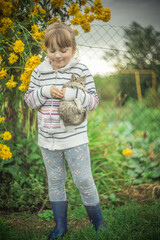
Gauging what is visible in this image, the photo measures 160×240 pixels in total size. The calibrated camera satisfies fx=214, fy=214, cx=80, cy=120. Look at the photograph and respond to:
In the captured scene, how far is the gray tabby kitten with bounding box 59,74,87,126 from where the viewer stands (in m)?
1.37

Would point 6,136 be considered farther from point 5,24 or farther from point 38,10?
point 38,10

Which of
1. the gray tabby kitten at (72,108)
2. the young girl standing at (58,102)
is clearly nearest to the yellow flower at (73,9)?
the young girl standing at (58,102)

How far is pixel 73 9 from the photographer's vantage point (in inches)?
72.9

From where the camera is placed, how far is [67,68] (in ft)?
4.74

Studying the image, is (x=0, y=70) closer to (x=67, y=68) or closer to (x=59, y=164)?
(x=67, y=68)

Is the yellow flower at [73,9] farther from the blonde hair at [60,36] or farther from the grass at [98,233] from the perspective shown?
the grass at [98,233]

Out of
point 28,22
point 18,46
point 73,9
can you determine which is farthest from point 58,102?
point 73,9

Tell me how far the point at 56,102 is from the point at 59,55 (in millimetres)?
309

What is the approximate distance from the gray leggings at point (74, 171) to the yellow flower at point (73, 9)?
117 centimetres

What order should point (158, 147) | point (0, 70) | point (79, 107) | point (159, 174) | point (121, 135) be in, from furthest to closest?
point (121, 135), point (158, 147), point (159, 174), point (0, 70), point (79, 107)

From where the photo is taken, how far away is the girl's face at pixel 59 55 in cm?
141

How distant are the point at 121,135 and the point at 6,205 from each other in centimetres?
211

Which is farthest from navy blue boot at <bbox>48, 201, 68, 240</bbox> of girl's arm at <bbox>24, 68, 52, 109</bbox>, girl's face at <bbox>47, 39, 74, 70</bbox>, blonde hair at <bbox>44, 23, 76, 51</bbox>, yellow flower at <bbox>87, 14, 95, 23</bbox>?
yellow flower at <bbox>87, 14, 95, 23</bbox>

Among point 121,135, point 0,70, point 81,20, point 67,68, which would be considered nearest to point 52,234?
point 67,68
